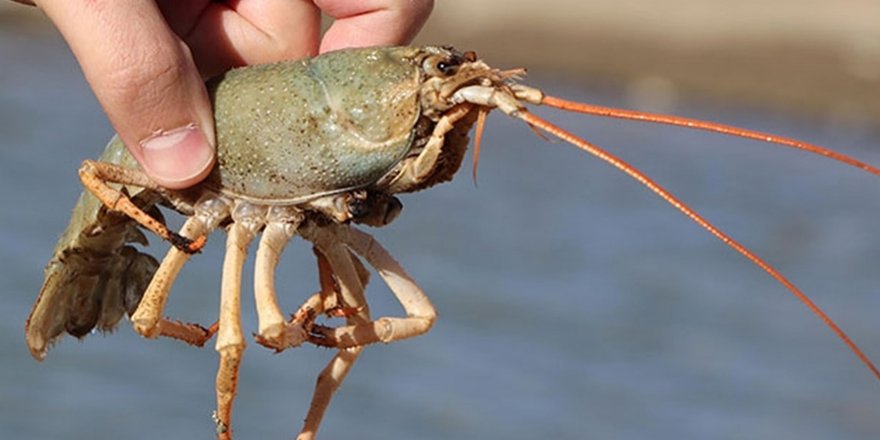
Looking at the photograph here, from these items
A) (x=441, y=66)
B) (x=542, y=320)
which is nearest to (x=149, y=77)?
(x=441, y=66)

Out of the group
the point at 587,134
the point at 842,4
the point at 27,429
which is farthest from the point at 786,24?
the point at 27,429

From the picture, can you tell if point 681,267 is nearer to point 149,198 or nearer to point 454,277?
point 454,277

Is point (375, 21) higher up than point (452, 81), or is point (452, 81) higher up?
point (375, 21)

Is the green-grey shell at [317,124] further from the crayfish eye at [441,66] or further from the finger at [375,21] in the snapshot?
the finger at [375,21]

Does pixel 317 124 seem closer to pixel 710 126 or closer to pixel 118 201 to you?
pixel 118 201

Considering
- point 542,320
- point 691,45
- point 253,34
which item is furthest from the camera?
point 691,45

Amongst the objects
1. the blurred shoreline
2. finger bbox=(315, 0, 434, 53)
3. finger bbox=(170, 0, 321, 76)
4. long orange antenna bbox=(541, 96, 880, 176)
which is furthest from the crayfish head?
the blurred shoreline
